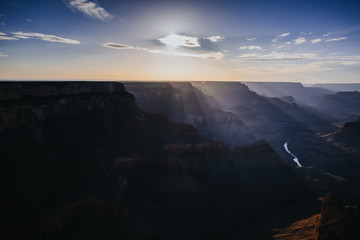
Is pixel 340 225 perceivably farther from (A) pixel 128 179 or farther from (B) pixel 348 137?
(B) pixel 348 137

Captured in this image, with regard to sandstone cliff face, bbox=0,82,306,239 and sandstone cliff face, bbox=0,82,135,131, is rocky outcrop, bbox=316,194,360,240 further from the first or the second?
sandstone cliff face, bbox=0,82,135,131

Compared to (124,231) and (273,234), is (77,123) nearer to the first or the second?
(124,231)

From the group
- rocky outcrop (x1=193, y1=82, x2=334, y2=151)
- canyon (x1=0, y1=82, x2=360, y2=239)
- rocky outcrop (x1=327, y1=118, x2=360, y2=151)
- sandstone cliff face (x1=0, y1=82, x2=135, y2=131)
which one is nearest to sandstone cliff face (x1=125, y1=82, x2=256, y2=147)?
rocky outcrop (x1=193, y1=82, x2=334, y2=151)

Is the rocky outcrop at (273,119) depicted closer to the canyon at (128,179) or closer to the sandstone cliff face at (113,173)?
the canyon at (128,179)

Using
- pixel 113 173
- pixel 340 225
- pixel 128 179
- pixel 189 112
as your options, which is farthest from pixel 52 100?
pixel 189 112

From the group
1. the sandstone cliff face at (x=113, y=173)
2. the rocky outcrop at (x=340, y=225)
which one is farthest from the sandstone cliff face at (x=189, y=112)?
the rocky outcrop at (x=340, y=225)

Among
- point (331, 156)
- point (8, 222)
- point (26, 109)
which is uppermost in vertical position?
point (26, 109)

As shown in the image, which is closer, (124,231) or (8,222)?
(8,222)

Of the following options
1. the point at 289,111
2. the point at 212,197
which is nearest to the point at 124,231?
the point at 212,197
